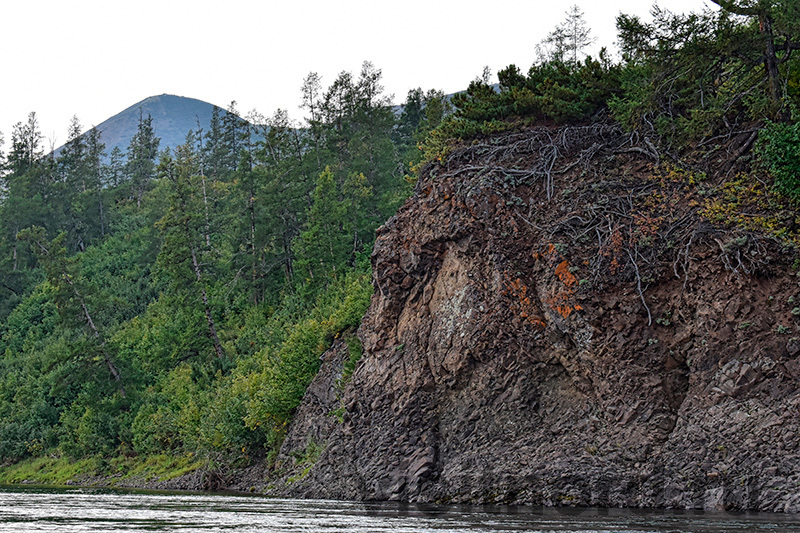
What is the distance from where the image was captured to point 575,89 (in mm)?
29500

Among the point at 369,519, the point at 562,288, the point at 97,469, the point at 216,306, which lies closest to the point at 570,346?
the point at 562,288

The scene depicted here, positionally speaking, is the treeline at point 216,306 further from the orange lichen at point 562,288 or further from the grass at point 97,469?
the orange lichen at point 562,288

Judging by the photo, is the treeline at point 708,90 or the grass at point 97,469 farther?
the grass at point 97,469

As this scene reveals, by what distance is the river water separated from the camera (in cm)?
1407

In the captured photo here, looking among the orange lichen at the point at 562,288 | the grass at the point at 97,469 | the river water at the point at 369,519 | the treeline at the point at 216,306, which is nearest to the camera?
the river water at the point at 369,519

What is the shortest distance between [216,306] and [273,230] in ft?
22.9

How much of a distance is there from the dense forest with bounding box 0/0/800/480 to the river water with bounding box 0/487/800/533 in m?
9.08

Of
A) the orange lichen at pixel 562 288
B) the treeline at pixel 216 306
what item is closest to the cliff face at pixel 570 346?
the orange lichen at pixel 562 288

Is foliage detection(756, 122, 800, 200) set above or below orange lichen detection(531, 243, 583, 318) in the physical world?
above

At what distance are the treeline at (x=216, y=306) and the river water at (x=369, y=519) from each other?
542 inches

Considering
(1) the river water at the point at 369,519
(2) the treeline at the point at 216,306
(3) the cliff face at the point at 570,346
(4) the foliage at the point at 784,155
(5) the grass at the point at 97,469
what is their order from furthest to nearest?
(5) the grass at the point at 97,469 → (2) the treeline at the point at 216,306 → (4) the foliage at the point at 784,155 → (3) the cliff face at the point at 570,346 → (1) the river water at the point at 369,519

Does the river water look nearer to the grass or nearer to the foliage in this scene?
the foliage

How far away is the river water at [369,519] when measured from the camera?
554 inches

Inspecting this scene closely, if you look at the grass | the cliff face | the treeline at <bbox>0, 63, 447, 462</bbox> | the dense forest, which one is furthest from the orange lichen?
the grass
